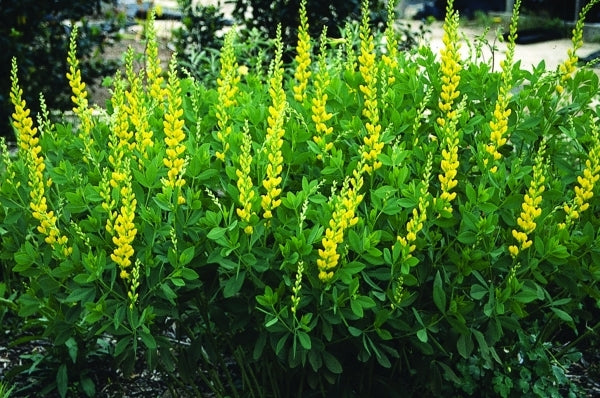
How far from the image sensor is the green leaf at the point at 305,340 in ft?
8.09

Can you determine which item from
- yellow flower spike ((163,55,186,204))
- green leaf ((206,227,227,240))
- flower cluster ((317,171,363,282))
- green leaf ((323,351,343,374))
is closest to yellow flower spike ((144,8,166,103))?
yellow flower spike ((163,55,186,204))

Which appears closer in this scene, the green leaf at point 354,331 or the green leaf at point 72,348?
the green leaf at point 354,331

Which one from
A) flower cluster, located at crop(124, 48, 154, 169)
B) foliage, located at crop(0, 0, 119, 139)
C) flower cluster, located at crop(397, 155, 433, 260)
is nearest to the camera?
flower cluster, located at crop(397, 155, 433, 260)

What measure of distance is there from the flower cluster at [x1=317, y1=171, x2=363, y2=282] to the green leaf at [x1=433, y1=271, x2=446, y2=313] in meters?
0.30

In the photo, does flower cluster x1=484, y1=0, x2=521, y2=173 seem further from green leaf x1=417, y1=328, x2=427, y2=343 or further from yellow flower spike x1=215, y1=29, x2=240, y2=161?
yellow flower spike x1=215, y1=29, x2=240, y2=161

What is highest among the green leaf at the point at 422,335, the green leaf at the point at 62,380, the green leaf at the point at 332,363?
the green leaf at the point at 422,335

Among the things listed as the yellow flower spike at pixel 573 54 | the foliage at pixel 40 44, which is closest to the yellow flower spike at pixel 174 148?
the yellow flower spike at pixel 573 54

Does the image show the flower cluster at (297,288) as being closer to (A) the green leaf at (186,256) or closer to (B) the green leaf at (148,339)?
(A) the green leaf at (186,256)

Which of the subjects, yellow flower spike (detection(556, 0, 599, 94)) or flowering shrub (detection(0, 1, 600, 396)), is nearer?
flowering shrub (detection(0, 1, 600, 396))

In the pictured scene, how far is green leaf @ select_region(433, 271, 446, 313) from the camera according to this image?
259 centimetres

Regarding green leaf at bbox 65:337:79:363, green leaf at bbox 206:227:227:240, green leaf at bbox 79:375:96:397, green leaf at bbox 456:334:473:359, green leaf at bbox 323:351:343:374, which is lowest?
green leaf at bbox 79:375:96:397

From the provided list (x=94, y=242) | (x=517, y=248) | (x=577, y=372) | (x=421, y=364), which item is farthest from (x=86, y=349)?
(x=577, y=372)

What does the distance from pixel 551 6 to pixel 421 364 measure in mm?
10625

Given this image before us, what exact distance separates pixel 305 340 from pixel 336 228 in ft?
1.06
